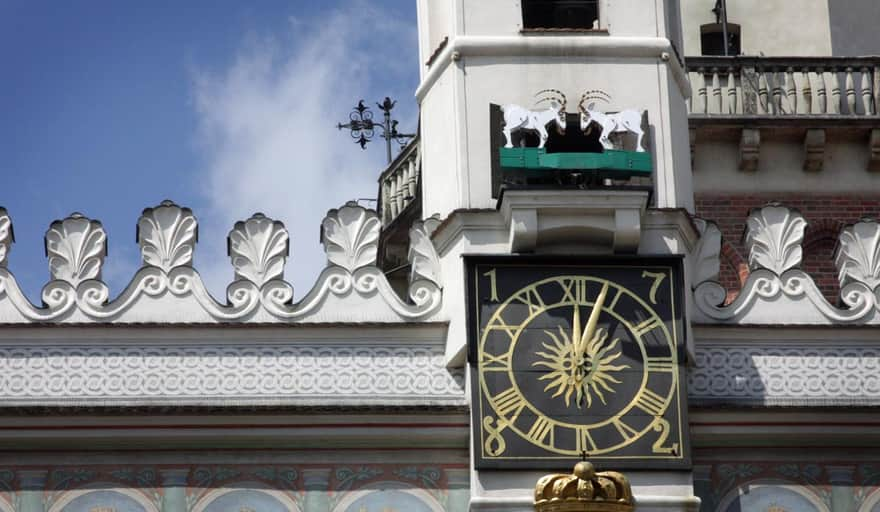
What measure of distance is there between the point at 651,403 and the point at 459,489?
3.78ft

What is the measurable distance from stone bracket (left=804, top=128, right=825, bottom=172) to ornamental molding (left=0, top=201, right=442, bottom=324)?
5.10 meters

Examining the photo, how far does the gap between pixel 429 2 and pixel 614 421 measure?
320 centimetres

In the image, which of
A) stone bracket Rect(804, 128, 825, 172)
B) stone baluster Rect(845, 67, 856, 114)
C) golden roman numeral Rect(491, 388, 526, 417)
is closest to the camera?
golden roman numeral Rect(491, 388, 526, 417)

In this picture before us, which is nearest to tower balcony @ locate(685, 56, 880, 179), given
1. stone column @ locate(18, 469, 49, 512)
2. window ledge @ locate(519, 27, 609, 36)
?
window ledge @ locate(519, 27, 609, 36)

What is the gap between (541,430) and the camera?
16.8 m

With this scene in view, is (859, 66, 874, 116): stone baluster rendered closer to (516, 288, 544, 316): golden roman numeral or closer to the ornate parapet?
the ornate parapet

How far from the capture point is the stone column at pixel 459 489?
1686 cm

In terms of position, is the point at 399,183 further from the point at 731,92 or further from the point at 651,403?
the point at 651,403

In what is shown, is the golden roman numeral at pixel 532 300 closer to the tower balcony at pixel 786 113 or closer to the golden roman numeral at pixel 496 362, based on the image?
the golden roman numeral at pixel 496 362

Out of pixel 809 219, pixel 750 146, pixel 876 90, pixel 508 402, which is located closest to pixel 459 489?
pixel 508 402

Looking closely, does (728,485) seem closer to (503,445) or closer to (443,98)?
(503,445)

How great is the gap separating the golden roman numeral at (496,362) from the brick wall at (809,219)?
476 cm

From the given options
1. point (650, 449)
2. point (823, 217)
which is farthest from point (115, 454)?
point (823, 217)

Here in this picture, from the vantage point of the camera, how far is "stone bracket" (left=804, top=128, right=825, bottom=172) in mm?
21953
